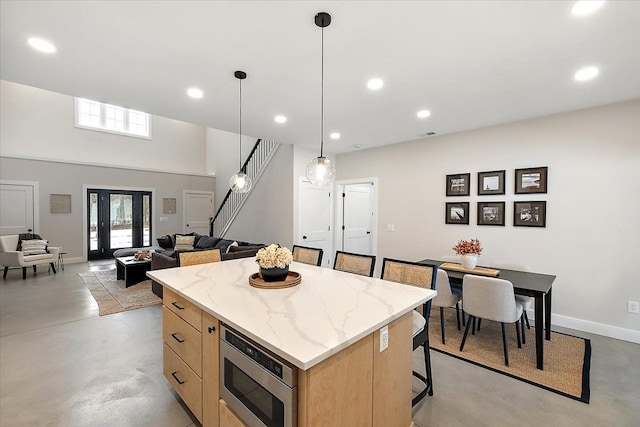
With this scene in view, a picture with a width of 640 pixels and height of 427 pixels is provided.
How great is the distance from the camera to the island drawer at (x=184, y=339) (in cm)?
171

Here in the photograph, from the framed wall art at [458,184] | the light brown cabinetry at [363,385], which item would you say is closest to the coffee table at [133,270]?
the light brown cabinetry at [363,385]

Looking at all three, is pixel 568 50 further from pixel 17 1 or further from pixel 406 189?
pixel 17 1

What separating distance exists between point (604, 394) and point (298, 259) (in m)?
2.83

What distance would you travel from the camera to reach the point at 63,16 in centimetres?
183

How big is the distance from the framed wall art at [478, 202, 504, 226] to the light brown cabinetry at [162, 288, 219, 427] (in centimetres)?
392

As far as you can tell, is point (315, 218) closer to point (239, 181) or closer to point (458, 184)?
point (239, 181)

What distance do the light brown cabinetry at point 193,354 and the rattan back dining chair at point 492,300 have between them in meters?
2.36

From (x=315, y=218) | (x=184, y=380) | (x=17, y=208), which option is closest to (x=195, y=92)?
(x=184, y=380)

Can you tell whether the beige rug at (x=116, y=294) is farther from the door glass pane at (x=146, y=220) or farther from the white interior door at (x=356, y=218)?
the white interior door at (x=356, y=218)

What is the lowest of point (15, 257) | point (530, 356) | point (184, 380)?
point (530, 356)

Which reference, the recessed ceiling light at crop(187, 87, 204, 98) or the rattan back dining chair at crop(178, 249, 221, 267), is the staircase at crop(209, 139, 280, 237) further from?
the rattan back dining chair at crop(178, 249, 221, 267)

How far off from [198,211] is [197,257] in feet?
23.3

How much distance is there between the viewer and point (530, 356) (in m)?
2.78

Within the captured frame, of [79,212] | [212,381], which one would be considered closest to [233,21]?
[212,381]
